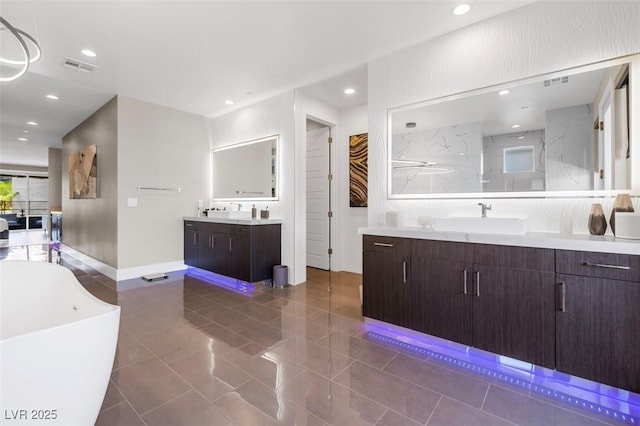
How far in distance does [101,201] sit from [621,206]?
634 centimetres

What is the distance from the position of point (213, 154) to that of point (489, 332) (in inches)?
199

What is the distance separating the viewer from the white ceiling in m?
2.41

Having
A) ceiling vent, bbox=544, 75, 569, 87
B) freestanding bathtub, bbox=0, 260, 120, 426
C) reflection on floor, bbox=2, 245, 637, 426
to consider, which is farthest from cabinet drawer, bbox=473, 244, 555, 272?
freestanding bathtub, bbox=0, 260, 120, 426

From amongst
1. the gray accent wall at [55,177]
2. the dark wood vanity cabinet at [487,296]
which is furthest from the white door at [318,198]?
the gray accent wall at [55,177]

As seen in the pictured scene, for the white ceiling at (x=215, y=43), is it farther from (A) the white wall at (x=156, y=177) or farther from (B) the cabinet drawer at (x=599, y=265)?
(B) the cabinet drawer at (x=599, y=265)

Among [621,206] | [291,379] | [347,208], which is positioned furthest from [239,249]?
[621,206]

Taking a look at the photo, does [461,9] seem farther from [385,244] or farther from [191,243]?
[191,243]

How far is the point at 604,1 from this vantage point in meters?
2.00

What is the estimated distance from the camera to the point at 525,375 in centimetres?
198

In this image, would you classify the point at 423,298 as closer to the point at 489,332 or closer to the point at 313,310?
the point at 489,332

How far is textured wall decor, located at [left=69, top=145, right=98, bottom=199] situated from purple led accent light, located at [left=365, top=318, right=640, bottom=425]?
17.2ft

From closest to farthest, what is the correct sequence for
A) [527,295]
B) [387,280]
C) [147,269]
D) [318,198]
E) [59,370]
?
[59,370]
[527,295]
[387,280]
[147,269]
[318,198]

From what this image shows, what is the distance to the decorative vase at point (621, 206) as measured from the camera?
1.87 m

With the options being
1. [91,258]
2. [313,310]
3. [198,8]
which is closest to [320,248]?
[313,310]
